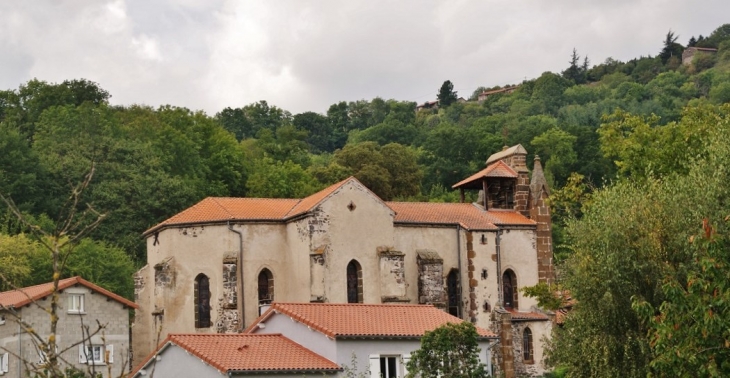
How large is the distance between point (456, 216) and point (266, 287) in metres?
9.65

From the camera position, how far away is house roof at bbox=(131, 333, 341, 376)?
3728 centimetres

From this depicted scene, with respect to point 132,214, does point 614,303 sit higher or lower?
lower

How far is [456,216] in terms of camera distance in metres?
57.8

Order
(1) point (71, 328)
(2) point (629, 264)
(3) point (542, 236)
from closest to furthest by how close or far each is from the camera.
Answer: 1. (2) point (629, 264)
2. (1) point (71, 328)
3. (3) point (542, 236)

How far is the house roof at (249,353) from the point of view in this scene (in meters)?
37.3

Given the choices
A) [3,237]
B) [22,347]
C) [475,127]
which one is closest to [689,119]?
[22,347]

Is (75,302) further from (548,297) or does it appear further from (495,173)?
(495,173)

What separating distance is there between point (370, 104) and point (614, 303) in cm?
14670

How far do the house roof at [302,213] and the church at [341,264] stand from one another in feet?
0.19

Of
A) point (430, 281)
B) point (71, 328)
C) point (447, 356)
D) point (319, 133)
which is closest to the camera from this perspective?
point (447, 356)

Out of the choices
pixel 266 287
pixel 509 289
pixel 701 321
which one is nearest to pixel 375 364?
pixel 701 321

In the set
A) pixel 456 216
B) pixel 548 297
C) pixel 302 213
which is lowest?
pixel 548 297

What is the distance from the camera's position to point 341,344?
129 ft

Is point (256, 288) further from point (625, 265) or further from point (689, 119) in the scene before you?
point (625, 265)
